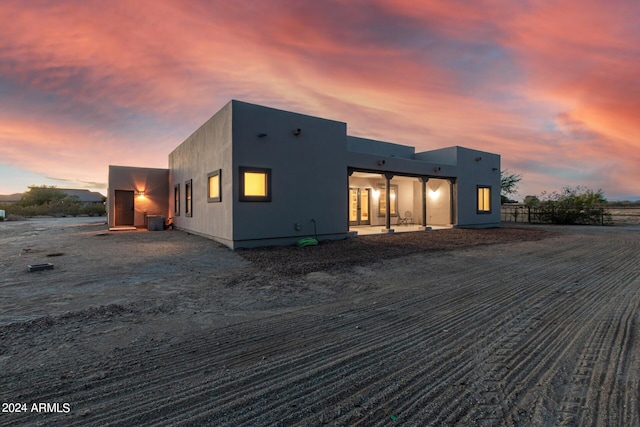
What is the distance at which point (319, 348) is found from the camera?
8.34 feet

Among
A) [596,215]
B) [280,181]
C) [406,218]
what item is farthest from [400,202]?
[596,215]

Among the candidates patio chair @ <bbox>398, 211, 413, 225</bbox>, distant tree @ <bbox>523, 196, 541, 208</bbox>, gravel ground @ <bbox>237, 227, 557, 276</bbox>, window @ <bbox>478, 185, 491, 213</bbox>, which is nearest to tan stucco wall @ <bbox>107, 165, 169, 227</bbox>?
gravel ground @ <bbox>237, 227, 557, 276</bbox>

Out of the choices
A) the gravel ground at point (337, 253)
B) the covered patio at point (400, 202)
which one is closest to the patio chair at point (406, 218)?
the covered patio at point (400, 202)

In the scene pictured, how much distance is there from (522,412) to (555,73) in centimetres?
1202

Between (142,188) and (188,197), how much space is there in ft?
18.8

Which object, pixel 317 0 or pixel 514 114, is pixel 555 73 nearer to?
pixel 514 114

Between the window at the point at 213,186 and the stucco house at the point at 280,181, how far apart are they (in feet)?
0.11

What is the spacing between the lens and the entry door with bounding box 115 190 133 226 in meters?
16.3

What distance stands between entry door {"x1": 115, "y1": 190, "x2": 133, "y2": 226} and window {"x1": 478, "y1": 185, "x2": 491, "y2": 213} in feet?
66.5

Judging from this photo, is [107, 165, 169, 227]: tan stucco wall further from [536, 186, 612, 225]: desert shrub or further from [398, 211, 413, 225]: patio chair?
[536, 186, 612, 225]: desert shrub

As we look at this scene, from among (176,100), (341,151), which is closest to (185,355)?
(341,151)

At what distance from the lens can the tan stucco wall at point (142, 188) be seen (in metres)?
16.2

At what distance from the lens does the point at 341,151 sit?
1090 cm

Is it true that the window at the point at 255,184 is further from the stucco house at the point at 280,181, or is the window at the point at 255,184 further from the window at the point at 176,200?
the window at the point at 176,200
